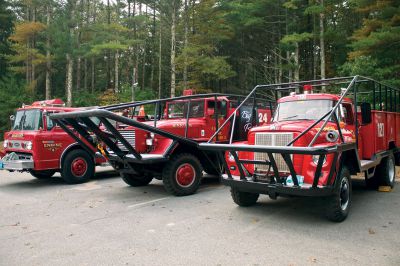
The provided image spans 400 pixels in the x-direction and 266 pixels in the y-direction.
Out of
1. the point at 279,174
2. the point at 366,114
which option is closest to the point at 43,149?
the point at 279,174

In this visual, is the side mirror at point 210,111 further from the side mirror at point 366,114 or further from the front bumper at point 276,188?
the side mirror at point 366,114

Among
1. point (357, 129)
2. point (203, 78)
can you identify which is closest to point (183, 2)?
point (203, 78)

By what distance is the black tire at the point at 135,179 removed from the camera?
9.14 meters

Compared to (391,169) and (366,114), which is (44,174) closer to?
(366,114)

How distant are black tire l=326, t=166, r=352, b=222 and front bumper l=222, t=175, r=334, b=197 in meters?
0.29

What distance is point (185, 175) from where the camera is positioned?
26.1 feet

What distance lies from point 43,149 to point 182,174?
13.1 ft

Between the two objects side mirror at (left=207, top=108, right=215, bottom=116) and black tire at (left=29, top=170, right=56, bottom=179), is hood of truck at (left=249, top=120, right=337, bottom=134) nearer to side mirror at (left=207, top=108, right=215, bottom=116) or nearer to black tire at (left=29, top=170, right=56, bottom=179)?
side mirror at (left=207, top=108, right=215, bottom=116)

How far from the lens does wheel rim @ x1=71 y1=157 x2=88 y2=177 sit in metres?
9.76

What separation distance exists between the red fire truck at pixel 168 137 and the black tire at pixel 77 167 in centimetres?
156

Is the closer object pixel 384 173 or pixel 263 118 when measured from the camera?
pixel 384 173

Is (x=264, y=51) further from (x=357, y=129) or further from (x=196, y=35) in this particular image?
(x=357, y=129)

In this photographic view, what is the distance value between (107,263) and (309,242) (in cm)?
266

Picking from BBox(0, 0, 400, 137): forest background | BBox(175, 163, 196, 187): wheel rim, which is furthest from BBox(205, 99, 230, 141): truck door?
BBox(0, 0, 400, 137): forest background
